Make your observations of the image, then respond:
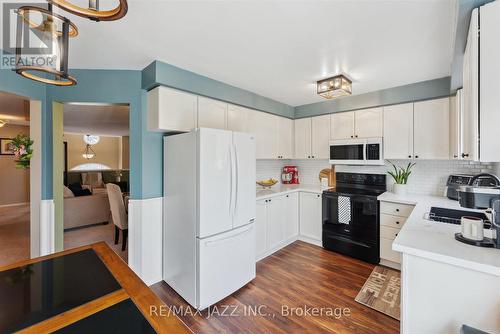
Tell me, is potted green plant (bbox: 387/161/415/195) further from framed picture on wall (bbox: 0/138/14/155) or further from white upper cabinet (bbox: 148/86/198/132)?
framed picture on wall (bbox: 0/138/14/155)

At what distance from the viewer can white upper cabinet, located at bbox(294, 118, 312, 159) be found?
393cm

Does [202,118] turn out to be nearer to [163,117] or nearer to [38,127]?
[163,117]

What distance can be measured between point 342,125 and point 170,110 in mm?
2601

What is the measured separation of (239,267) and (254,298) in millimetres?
334

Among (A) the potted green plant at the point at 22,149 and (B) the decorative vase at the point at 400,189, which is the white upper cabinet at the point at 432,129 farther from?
(A) the potted green plant at the point at 22,149

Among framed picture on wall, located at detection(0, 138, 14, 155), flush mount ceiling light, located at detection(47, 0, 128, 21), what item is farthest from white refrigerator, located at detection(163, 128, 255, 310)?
framed picture on wall, located at detection(0, 138, 14, 155)

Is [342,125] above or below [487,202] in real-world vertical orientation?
above

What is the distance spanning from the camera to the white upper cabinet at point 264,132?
3354mm

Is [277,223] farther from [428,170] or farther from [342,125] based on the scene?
[428,170]

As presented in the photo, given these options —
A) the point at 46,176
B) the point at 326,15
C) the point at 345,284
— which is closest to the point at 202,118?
the point at 326,15

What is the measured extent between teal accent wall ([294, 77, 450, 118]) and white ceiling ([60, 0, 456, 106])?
0.13 meters

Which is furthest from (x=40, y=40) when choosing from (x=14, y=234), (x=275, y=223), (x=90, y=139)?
(x=90, y=139)

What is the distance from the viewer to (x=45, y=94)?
2.36m

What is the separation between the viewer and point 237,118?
3.08 meters
